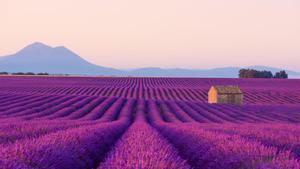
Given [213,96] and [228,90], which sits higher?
[228,90]

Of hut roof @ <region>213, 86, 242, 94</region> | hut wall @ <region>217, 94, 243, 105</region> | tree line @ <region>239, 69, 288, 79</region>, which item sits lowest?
hut wall @ <region>217, 94, 243, 105</region>

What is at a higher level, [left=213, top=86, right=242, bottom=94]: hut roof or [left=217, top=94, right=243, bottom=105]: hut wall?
[left=213, top=86, right=242, bottom=94]: hut roof

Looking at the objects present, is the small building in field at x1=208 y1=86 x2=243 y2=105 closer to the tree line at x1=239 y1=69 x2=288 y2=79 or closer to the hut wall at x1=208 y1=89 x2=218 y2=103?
the hut wall at x1=208 y1=89 x2=218 y2=103

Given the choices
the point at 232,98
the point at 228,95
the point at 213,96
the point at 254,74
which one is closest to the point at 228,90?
the point at 228,95

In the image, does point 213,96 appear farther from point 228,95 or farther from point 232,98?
point 232,98

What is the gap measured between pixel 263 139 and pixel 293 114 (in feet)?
88.2

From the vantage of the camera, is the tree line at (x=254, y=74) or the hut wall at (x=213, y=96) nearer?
the hut wall at (x=213, y=96)

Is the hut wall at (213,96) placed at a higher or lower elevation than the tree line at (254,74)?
lower

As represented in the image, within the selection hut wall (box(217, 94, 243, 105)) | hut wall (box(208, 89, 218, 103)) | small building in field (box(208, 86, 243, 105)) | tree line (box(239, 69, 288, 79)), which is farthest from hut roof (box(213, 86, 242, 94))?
tree line (box(239, 69, 288, 79))

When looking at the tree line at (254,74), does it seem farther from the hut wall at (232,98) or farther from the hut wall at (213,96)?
the hut wall at (232,98)

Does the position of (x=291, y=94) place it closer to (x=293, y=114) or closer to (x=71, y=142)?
(x=293, y=114)

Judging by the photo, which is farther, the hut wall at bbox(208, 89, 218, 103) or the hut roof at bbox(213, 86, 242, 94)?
the hut wall at bbox(208, 89, 218, 103)

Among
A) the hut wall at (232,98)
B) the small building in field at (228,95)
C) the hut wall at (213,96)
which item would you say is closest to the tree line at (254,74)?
the hut wall at (213,96)

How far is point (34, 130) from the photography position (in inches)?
478
